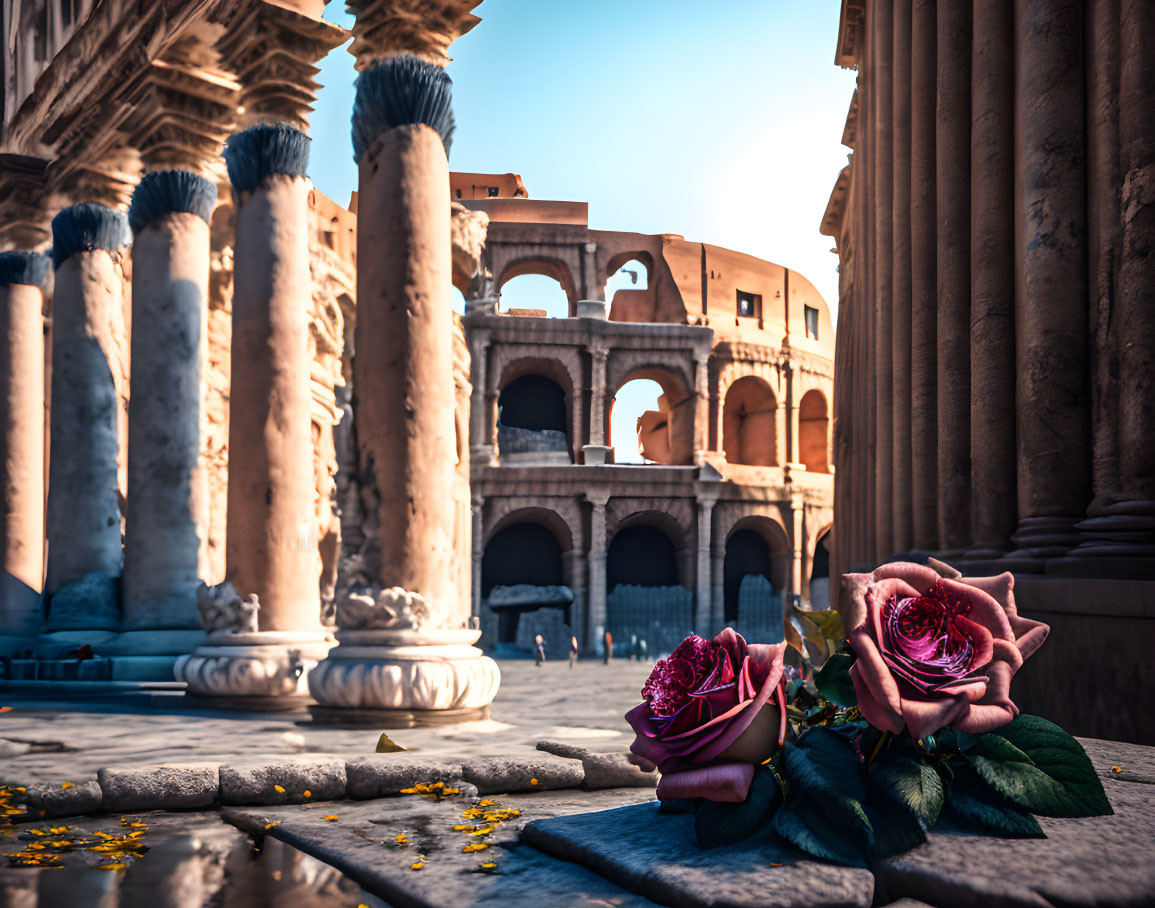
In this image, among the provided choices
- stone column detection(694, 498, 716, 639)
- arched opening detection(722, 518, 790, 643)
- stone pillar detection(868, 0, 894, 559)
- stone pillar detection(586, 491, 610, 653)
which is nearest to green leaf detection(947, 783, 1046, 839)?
stone pillar detection(868, 0, 894, 559)

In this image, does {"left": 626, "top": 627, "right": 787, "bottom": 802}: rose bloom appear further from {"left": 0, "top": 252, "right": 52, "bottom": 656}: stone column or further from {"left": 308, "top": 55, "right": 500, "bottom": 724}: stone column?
{"left": 0, "top": 252, "right": 52, "bottom": 656}: stone column

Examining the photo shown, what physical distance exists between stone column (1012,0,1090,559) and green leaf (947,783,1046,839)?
384cm

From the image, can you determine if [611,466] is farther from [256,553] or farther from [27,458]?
[256,553]

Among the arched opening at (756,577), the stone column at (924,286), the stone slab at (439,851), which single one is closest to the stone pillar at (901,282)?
the stone column at (924,286)

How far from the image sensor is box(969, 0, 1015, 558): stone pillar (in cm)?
686

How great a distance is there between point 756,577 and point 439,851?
32.4 m

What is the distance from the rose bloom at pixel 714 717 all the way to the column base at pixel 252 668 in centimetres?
621

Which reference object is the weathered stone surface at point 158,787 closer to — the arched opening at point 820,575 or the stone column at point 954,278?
the stone column at point 954,278

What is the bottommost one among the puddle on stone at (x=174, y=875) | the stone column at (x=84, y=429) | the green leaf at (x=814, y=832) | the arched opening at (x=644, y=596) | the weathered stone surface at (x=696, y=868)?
the arched opening at (x=644, y=596)

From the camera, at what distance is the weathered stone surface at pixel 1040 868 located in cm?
196

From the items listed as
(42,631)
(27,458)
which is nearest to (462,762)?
(42,631)

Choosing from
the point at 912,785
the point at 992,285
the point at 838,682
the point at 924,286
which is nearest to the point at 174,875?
the point at 838,682

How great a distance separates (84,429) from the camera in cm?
1117

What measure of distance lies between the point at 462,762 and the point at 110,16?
883cm
